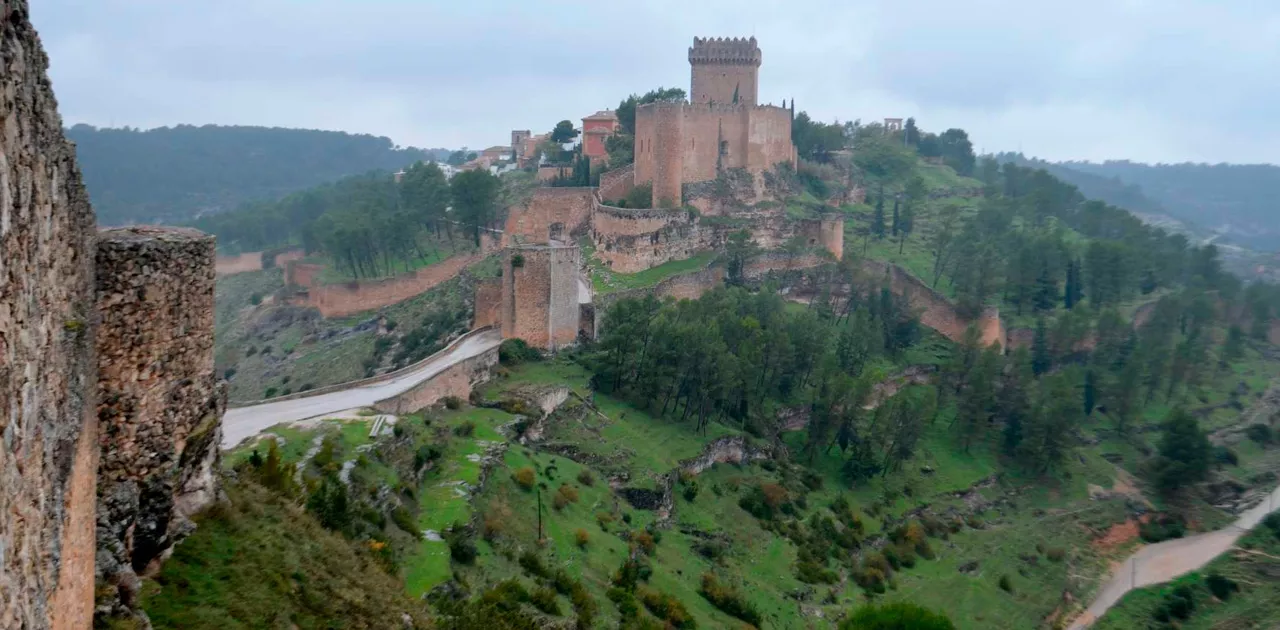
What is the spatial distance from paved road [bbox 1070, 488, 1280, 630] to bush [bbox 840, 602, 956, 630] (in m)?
7.91

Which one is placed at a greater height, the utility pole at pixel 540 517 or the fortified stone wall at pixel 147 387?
the fortified stone wall at pixel 147 387

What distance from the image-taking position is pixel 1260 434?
42938 mm

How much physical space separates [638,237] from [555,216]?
5750 millimetres

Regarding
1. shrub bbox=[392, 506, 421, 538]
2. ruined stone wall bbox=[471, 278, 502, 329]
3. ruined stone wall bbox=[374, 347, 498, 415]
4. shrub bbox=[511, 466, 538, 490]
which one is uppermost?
ruined stone wall bbox=[471, 278, 502, 329]

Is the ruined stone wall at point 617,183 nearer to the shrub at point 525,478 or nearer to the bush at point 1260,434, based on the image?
the shrub at point 525,478

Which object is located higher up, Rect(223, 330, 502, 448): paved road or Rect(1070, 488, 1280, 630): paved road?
Rect(223, 330, 502, 448): paved road

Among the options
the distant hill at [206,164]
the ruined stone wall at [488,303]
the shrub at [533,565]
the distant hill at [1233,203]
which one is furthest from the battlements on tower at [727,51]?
the distant hill at [1233,203]

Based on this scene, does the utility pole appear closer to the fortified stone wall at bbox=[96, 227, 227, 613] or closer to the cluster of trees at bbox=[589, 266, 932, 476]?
the cluster of trees at bbox=[589, 266, 932, 476]

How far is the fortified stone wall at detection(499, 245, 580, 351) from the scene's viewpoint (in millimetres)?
29953

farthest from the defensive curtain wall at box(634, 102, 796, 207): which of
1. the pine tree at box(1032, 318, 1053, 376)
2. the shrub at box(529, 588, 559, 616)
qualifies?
the shrub at box(529, 588, 559, 616)

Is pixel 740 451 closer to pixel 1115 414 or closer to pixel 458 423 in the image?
pixel 458 423

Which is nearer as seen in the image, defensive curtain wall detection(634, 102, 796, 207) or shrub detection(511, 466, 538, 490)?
shrub detection(511, 466, 538, 490)

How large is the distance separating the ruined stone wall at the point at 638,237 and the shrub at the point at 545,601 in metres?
26.1

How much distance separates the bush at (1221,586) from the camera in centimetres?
3047
